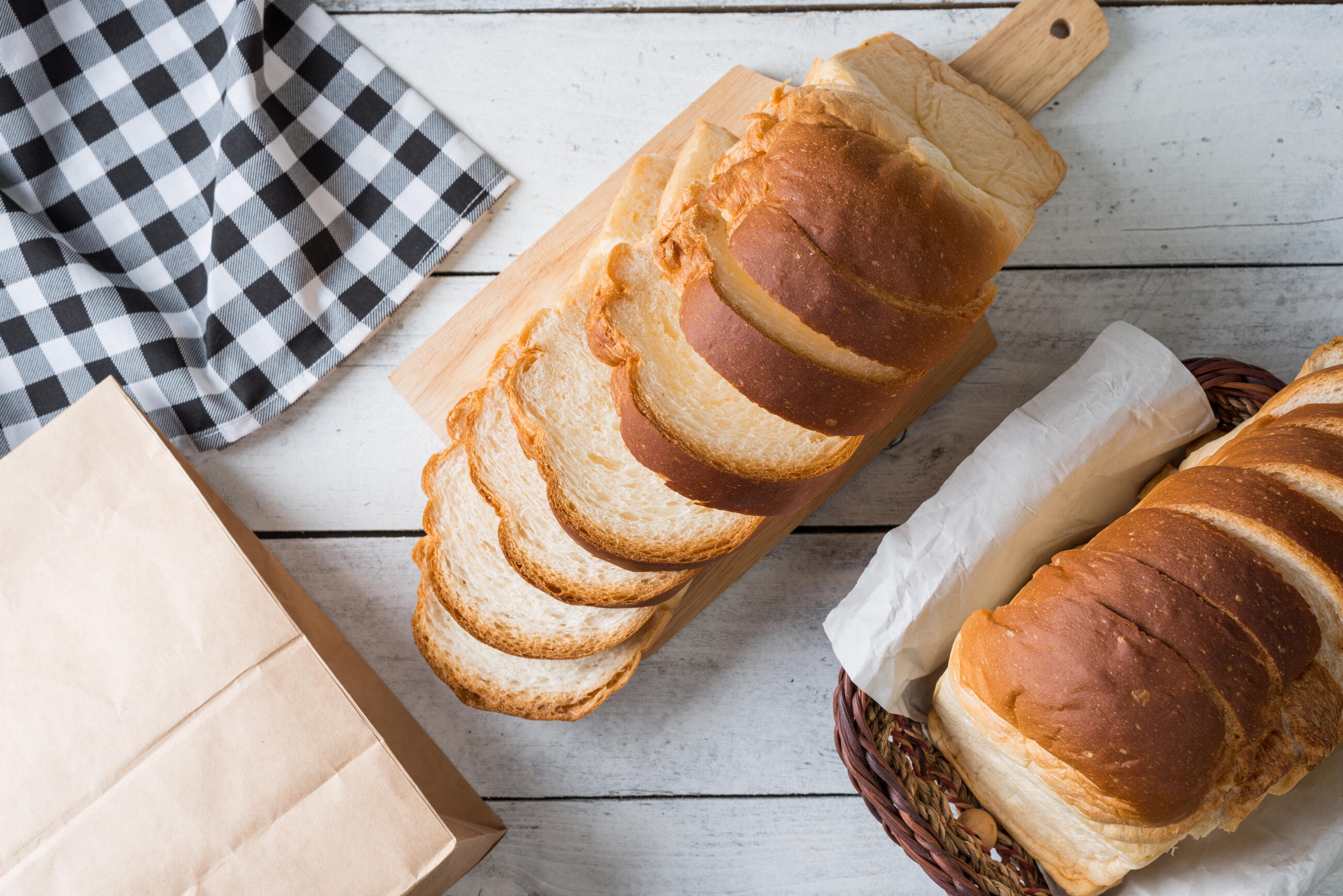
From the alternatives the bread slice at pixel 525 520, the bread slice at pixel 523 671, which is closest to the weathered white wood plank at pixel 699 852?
the bread slice at pixel 523 671

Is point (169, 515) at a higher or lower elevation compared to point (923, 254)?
lower

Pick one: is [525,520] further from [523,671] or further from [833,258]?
[833,258]

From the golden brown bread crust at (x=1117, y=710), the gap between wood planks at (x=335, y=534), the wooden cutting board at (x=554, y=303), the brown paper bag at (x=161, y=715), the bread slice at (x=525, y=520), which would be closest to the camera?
the golden brown bread crust at (x=1117, y=710)

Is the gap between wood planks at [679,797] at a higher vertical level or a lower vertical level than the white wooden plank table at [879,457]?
lower

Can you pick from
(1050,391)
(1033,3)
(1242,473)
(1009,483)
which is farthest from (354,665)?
(1033,3)

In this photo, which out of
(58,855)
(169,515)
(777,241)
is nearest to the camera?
(777,241)

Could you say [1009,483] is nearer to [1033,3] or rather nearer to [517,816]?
[1033,3]

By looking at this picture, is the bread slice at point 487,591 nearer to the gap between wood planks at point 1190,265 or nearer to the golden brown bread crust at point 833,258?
the golden brown bread crust at point 833,258

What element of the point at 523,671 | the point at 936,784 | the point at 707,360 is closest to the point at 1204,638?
the point at 936,784

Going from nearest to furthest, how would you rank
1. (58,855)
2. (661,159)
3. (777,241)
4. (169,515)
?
(777,241)
(58,855)
(169,515)
(661,159)

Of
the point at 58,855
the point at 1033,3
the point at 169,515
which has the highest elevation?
the point at 1033,3
